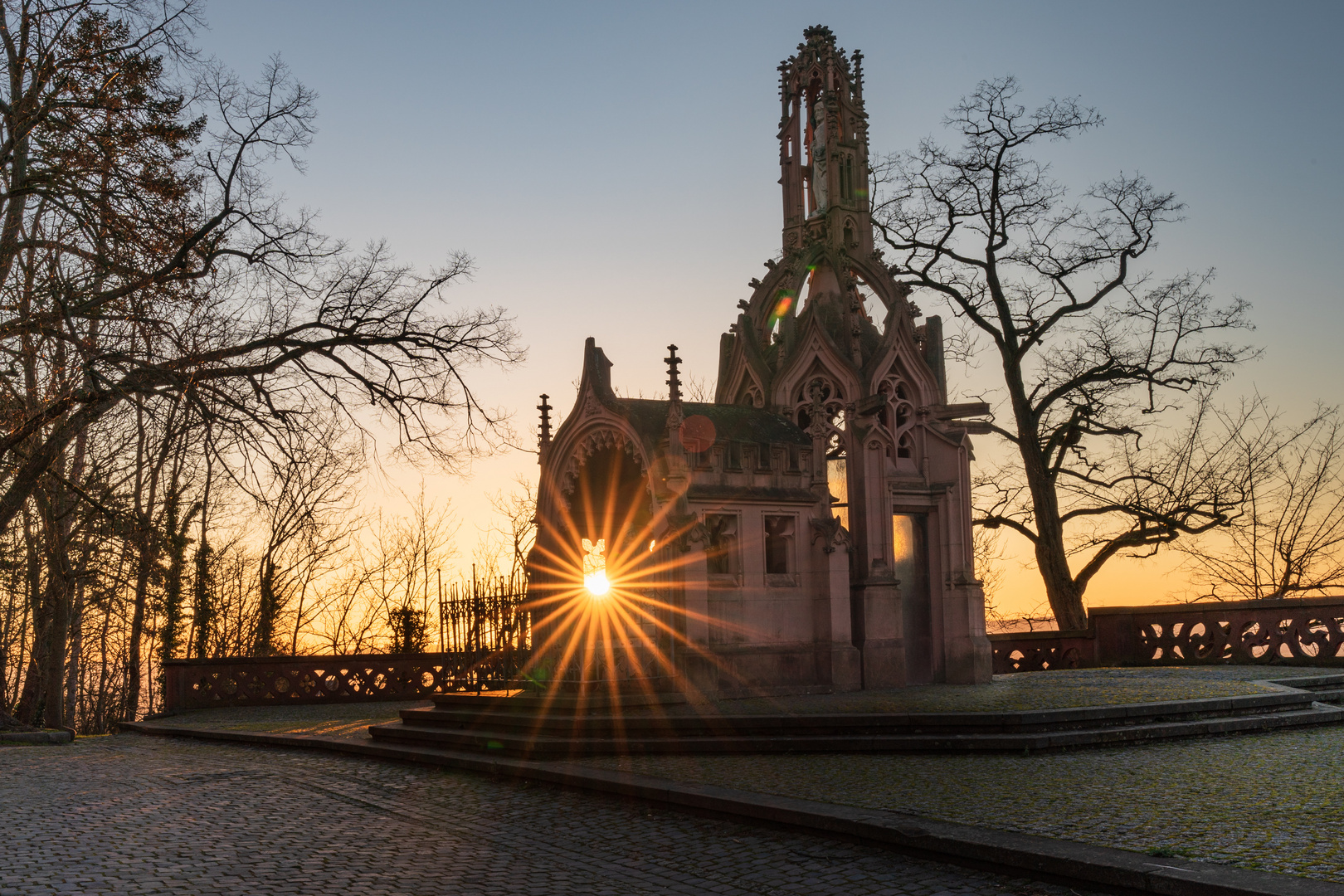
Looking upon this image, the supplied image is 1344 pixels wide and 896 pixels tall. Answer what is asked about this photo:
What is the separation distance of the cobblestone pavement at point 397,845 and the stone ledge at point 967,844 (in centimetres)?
12

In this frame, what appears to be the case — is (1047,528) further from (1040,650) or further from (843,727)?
(843,727)

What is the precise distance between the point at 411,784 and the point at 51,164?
9.04 metres

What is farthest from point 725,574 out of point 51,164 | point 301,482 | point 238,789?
point 51,164

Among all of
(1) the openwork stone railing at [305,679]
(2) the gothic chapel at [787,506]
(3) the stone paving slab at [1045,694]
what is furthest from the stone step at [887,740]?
(1) the openwork stone railing at [305,679]

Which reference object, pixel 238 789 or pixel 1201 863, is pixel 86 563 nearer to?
pixel 238 789

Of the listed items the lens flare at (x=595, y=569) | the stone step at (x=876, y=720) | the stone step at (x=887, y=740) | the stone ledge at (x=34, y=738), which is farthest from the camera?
the lens flare at (x=595, y=569)

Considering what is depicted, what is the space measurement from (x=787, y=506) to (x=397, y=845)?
11532mm

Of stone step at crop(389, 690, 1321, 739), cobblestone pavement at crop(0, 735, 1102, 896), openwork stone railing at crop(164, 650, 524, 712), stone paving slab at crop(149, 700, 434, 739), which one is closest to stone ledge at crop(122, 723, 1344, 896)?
cobblestone pavement at crop(0, 735, 1102, 896)

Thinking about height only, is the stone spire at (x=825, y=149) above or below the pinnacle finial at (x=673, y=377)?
above

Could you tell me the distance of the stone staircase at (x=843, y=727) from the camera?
11969 mm

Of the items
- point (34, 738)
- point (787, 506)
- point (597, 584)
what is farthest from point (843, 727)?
point (34, 738)

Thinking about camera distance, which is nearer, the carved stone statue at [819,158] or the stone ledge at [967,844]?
the stone ledge at [967,844]

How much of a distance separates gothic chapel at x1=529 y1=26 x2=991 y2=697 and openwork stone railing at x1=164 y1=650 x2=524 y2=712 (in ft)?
15.4

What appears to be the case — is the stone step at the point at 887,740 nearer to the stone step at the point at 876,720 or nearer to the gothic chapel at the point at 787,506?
the stone step at the point at 876,720
